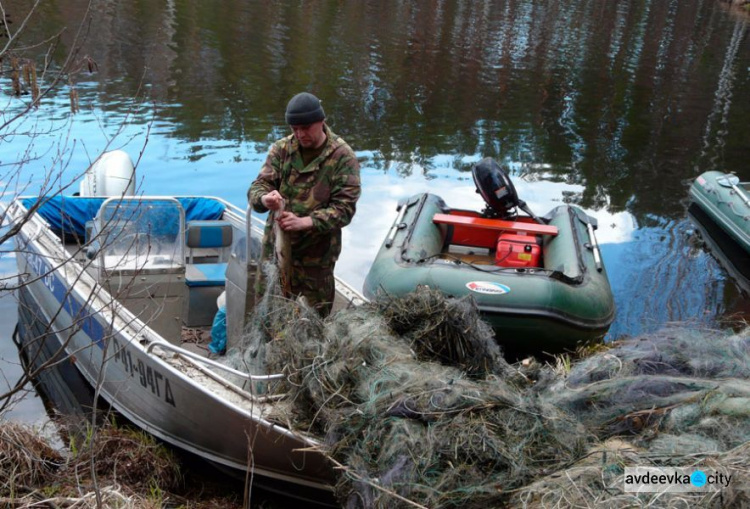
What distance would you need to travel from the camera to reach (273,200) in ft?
15.8

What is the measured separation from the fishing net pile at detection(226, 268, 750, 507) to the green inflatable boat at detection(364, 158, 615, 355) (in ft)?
2.06

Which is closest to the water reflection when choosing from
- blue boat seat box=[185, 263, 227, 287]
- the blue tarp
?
the blue tarp

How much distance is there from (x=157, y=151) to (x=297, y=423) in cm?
950

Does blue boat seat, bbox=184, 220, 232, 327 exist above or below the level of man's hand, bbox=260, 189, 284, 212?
below

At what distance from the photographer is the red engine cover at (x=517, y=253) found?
7.58 metres

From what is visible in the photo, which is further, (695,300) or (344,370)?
(695,300)

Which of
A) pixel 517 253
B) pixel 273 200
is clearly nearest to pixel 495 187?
pixel 517 253

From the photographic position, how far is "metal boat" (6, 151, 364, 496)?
4.77m

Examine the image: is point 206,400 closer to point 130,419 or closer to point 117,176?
point 130,419

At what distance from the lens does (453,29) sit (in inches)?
983

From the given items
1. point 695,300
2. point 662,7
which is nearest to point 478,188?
point 695,300

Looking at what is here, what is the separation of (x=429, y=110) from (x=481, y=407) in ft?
43.9

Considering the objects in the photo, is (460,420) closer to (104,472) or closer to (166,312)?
(104,472)

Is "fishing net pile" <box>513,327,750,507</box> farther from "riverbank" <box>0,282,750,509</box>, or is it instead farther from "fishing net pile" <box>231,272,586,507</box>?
"fishing net pile" <box>231,272,586,507</box>
